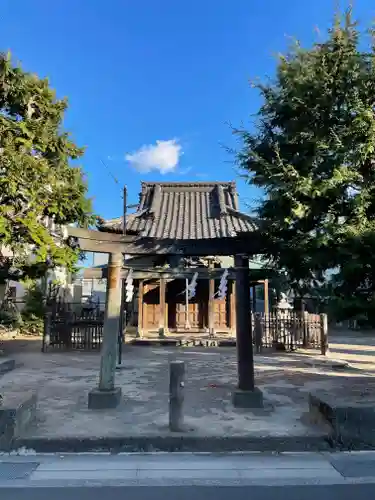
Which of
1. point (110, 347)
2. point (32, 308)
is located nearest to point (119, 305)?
point (110, 347)

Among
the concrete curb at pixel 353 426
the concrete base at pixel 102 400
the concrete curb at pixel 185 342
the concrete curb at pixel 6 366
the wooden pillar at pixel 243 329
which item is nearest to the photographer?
the concrete curb at pixel 353 426

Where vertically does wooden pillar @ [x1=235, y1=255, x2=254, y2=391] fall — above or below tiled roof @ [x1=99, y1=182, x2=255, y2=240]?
below

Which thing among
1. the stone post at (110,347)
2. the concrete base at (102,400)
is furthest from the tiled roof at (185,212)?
the concrete base at (102,400)

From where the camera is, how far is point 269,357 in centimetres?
1299

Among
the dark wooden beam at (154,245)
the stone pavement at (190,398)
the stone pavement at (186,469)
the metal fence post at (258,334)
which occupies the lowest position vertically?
the stone pavement at (186,469)

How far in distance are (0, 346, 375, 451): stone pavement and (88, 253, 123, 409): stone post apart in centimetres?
24

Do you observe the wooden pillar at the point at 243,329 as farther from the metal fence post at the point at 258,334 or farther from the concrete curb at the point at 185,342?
the concrete curb at the point at 185,342

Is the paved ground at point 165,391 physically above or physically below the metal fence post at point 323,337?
below

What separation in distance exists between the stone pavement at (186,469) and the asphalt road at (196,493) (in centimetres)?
12

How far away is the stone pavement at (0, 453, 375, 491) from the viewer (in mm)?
4250

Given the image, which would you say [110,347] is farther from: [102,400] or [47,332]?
[47,332]

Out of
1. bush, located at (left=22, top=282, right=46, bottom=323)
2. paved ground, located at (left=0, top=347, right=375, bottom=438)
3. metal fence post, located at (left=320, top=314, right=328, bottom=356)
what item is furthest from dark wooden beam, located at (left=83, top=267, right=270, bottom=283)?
bush, located at (left=22, top=282, right=46, bottom=323)

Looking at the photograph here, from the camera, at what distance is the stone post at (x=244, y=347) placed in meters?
6.93

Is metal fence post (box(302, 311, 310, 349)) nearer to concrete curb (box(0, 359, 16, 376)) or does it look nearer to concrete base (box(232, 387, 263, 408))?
concrete base (box(232, 387, 263, 408))
